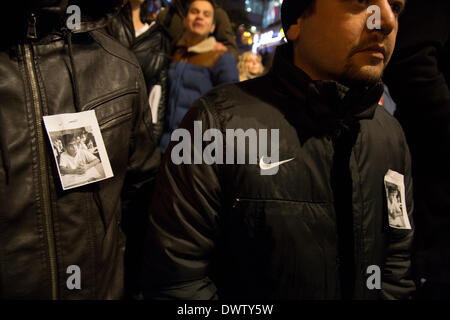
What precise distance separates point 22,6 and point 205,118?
0.60 m

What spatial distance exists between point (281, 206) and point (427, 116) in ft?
2.99

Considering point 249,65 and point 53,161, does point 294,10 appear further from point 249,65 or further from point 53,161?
point 249,65

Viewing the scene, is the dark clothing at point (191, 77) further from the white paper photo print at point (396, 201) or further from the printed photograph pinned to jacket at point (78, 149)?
the white paper photo print at point (396, 201)

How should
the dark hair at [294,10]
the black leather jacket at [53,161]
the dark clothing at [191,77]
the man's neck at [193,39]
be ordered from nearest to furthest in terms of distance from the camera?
1. the black leather jacket at [53,161]
2. the dark hair at [294,10]
3. the dark clothing at [191,77]
4. the man's neck at [193,39]

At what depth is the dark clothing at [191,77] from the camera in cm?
230

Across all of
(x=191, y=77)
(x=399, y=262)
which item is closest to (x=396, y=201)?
(x=399, y=262)

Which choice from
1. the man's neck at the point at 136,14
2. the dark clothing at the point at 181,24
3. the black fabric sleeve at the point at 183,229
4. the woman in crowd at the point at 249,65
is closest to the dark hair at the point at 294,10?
the black fabric sleeve at the point at 183,229

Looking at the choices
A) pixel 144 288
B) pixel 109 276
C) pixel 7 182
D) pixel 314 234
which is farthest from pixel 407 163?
pixel 7 182

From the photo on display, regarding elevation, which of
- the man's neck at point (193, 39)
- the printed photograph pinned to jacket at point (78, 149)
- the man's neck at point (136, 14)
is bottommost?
the printed photograph pinned to jacket at point (78, 149)

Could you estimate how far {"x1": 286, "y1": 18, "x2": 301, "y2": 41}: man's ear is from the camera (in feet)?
3.52

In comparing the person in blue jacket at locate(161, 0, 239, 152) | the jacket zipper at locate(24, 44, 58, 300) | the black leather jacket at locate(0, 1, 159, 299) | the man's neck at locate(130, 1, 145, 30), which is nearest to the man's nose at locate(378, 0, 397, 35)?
the black leather jacket at locate(0, 1, 159, 299)

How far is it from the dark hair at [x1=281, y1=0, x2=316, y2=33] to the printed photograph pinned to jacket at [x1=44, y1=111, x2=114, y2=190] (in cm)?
77

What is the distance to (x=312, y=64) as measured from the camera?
3.34 feet

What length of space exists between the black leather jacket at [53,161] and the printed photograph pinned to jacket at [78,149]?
0.03 metres
